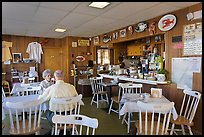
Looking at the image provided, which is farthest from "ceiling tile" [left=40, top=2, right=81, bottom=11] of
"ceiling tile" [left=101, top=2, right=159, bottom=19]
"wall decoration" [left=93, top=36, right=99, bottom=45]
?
"wall decoration" [left=93, top=36, right=99, bottom=45]

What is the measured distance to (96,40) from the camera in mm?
6594

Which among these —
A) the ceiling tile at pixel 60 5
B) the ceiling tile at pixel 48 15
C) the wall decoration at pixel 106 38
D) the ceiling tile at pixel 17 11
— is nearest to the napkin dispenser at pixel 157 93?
the ceiling tile at pixel 60 5

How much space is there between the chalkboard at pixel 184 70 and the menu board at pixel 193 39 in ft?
0.46

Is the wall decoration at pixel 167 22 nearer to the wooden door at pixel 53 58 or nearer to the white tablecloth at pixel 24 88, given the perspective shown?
the white tablecloth at pixel 24 88

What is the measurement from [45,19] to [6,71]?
347cm

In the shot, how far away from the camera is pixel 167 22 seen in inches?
143

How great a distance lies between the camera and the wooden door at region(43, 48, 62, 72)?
705 centimetres

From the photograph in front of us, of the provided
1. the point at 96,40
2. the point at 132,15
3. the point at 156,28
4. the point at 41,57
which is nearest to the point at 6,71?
the point at 41,57

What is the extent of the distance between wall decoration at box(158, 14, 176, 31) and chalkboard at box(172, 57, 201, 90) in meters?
0.72

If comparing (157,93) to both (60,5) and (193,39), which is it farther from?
(60,5)

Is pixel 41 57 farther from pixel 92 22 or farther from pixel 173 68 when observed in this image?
pixel 173 68


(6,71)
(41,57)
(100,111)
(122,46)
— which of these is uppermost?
(122,46)

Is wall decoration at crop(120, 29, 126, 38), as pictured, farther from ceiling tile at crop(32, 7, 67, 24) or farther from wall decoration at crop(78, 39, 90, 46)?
wall decoration at crop(78, 39, 90, 46)

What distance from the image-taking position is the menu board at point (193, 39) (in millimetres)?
3076
